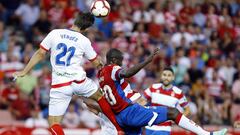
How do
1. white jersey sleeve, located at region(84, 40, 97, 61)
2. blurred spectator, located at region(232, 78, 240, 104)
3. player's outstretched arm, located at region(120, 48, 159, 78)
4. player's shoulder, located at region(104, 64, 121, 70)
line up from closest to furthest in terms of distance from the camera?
player's outstretched arm, located at region(120, 48, 159, 78) < player's shoulder, located at region(104, 64, 121, 70) < white jersey sleeve, located at region(84, 40, 97, 61) < blurred spectator, located at region(232, 78, 240, 104)

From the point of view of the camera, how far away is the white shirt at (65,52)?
14438 mm

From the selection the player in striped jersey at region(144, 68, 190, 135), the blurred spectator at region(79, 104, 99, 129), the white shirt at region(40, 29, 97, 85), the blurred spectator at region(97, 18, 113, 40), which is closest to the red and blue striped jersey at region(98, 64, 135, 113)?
the white shirt at region(40, 29, 97, 85)

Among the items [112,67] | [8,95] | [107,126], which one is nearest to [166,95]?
[107,126]

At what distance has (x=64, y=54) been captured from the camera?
47.3 ft

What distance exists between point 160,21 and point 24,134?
6904 millimetres

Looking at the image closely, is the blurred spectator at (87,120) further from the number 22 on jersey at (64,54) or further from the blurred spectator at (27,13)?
the number 22 on jersey at (64,54)

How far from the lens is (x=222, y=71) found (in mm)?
23875

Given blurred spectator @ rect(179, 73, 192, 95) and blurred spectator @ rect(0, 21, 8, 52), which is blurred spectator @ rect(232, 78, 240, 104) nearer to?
blurred spectator @ rect(179, 73, 192, 95)

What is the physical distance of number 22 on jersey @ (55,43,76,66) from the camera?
14422 millimetres

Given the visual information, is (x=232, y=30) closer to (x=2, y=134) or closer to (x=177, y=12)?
(x=177, y=12)

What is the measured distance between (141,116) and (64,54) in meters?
1.59

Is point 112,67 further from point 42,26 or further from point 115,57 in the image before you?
point 42,26

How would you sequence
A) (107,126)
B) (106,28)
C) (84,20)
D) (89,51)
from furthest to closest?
(106,28) → (107,126) → (89,51) → (84,20)

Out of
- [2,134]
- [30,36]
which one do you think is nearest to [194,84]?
[30,36]
